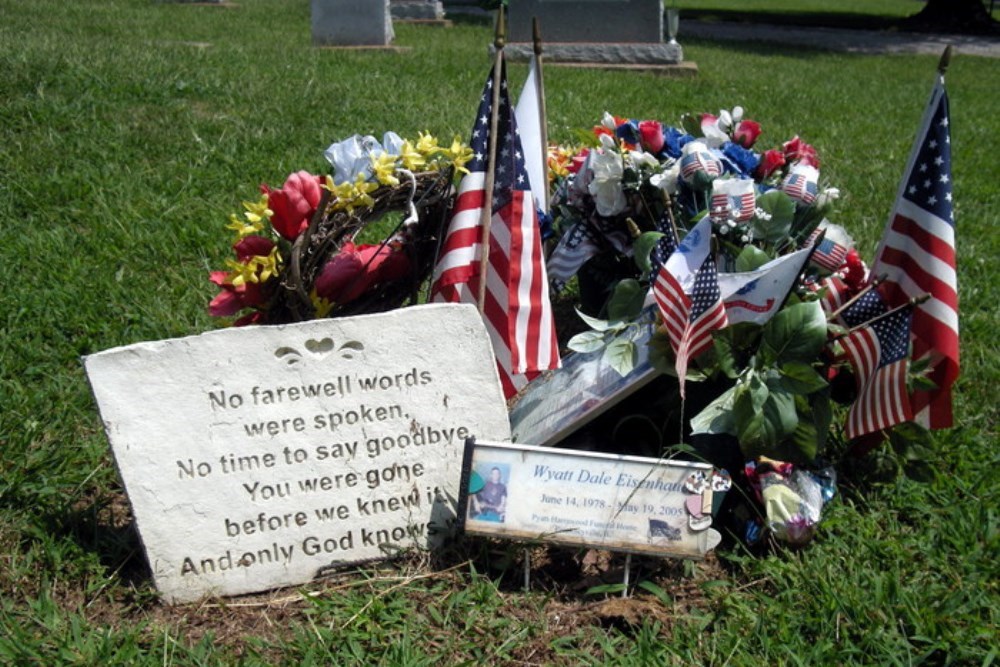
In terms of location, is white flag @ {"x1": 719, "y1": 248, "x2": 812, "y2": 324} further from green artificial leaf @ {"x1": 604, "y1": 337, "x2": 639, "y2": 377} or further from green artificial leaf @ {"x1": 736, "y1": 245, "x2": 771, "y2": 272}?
green artificial leaf @ {"x1": 604, "y1": 337, "x2": 639, "y2": 377}

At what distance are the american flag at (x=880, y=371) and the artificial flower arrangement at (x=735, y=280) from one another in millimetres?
85

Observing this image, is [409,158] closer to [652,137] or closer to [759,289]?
[652,137]

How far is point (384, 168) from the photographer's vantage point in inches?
95.1

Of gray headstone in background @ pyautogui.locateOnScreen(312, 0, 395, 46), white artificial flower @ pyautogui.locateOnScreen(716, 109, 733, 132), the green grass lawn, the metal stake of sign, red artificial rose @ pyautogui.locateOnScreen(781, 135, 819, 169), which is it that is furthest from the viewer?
gray headstone in background @ pyautogui.locateOnScreen(312, 0, 395, 46)

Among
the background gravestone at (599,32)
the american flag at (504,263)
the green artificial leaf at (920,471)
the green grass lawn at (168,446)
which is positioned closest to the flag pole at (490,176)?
the american flag at (504,263)

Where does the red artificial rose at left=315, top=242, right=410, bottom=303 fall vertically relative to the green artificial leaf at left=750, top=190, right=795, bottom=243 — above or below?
below

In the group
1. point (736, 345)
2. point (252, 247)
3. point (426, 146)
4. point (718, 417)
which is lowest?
point (718, 417)

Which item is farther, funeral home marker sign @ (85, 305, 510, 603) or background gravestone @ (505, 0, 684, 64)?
background gravestone @ (505, 0, 684, 64)

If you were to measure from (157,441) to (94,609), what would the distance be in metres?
0.40

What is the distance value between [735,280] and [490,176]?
692 millimetres

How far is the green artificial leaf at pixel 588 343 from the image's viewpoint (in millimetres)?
2500

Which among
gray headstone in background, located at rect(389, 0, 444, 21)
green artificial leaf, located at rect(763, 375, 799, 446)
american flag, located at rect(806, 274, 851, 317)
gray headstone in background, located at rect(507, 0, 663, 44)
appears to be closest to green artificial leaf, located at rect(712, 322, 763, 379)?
green artificial leaf, located at rect(763, 375, 799, 446)

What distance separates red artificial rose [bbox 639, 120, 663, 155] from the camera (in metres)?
2.89

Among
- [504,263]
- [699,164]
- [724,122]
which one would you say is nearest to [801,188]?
[699,164]
